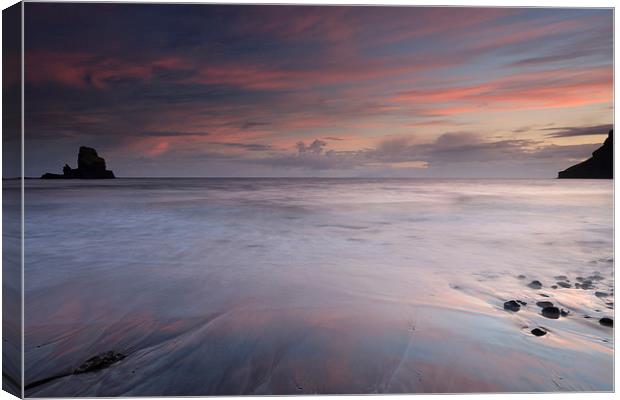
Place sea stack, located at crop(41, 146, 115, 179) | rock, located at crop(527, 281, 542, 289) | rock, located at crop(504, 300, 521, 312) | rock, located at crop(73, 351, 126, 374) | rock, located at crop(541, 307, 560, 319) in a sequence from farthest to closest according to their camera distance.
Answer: sea stack, located at crop(41, 146, 115, 179), rock, located at crop(527, 281, 542, 289), rock, located at crop(504, 300, 521, 312), rock, located at crop(541, 307, 560, 319), rock, located at crop(73, 351, 126, 374)

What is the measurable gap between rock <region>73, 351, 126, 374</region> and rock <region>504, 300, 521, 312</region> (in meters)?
2.45

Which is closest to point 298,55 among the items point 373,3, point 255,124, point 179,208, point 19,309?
point 255,124

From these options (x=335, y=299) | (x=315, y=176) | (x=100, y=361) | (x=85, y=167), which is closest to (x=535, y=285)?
(x=335, y=299)

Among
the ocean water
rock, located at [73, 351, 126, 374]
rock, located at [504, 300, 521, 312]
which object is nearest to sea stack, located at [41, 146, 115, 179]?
the ocean water

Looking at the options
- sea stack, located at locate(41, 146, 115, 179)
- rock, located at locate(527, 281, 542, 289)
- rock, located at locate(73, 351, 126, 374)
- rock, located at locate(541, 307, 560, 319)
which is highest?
sea stack, located at locate(41, 146, 115, 179)

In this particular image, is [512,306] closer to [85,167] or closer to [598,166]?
[598,166]

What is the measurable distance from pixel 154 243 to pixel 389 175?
7.89 feet

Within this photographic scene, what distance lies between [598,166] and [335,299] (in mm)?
2149

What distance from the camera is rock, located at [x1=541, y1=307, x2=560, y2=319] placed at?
275cm

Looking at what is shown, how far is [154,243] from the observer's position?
4.18 meters

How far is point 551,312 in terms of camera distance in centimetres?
279

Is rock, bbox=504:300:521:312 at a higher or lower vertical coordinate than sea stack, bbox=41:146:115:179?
lower

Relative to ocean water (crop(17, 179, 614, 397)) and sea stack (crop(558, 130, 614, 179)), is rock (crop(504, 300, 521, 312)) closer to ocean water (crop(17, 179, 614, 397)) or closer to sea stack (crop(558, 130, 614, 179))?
ocean water (crop(17, 179, 614, 397))

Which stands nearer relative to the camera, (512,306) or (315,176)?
(512,306)
